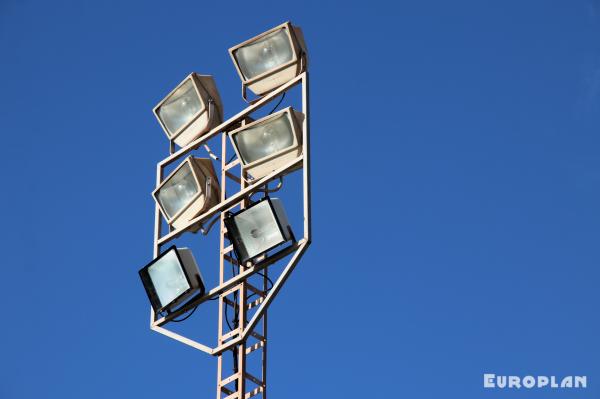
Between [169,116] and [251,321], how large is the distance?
3083 millimetres

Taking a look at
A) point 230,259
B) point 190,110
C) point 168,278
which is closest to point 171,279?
point 168,278

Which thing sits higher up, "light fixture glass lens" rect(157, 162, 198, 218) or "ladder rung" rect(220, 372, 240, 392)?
"light fixture glass lens" rect(157, 162, 198, 218)

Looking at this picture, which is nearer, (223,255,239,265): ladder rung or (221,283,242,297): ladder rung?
(221,283,242,297): ladder rung

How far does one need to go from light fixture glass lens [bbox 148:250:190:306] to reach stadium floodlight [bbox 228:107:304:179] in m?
1.18

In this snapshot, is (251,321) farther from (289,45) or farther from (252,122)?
Result: (289,45)

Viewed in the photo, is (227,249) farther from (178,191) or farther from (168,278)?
(178,191)

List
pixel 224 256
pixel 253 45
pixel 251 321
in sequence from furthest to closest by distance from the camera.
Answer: pixel 253 45, pixel 224 256, pixel 251 321

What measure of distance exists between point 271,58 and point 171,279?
8.24 ft

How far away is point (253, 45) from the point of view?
1221 centimetres

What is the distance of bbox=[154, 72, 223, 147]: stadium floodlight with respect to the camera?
12344 millimetres

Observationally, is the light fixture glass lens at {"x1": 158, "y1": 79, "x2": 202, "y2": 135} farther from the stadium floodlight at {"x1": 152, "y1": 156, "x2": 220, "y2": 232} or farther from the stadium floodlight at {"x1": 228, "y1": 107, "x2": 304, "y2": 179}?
the stadium floodlight at {"x1": 228, "y1": 107, "x2": 304, "y2": 179}

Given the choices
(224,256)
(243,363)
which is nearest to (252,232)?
(224,256)

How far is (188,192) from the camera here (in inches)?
472

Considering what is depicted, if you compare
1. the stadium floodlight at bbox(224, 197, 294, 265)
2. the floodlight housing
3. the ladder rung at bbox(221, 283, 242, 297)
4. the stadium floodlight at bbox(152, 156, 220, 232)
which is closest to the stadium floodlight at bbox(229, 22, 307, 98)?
the stadium floodlight at bbox(152, 156, 220, 232)
